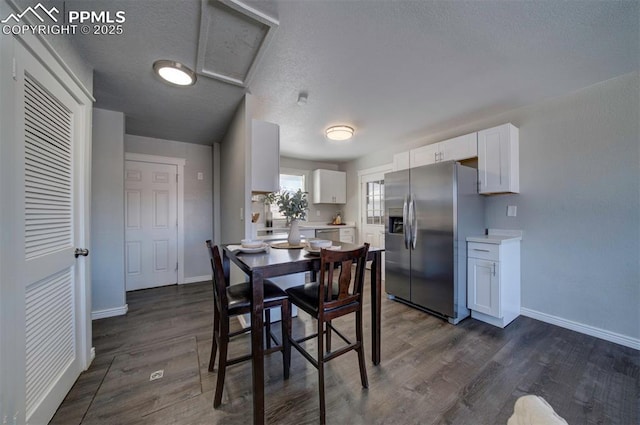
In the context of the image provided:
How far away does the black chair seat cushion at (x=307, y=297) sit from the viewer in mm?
1488

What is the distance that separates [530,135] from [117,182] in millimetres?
4756

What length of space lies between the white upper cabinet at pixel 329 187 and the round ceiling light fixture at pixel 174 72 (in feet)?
10.3

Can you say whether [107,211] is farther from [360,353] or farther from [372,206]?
[372,206]

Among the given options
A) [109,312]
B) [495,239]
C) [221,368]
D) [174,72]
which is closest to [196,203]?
[109,312]

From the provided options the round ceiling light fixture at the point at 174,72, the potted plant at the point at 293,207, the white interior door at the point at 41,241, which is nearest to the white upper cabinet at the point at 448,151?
the potted plant at the point at 293,207

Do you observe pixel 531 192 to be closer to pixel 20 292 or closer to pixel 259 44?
pixel 259 44

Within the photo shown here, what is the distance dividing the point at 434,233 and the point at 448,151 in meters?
1.25

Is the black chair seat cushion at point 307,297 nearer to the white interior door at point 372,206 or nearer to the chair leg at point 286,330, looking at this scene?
the chair leg at point 286,330

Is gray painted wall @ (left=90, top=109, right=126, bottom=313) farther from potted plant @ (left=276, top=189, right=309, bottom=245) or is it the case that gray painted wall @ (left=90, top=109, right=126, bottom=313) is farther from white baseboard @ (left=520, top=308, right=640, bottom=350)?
white baseboard @ (left=520, top=308, right=640, bottom=350)

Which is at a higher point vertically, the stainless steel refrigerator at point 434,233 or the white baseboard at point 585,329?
the stainless steel refrigerator at point 434,233

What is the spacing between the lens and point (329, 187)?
16.8 feet

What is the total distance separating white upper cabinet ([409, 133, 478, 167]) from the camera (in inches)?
115

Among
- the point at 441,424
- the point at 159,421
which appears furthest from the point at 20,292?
the point at 441,424

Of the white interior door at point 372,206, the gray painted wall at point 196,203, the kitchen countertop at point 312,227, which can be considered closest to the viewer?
the gray painted wall at point 196,203
